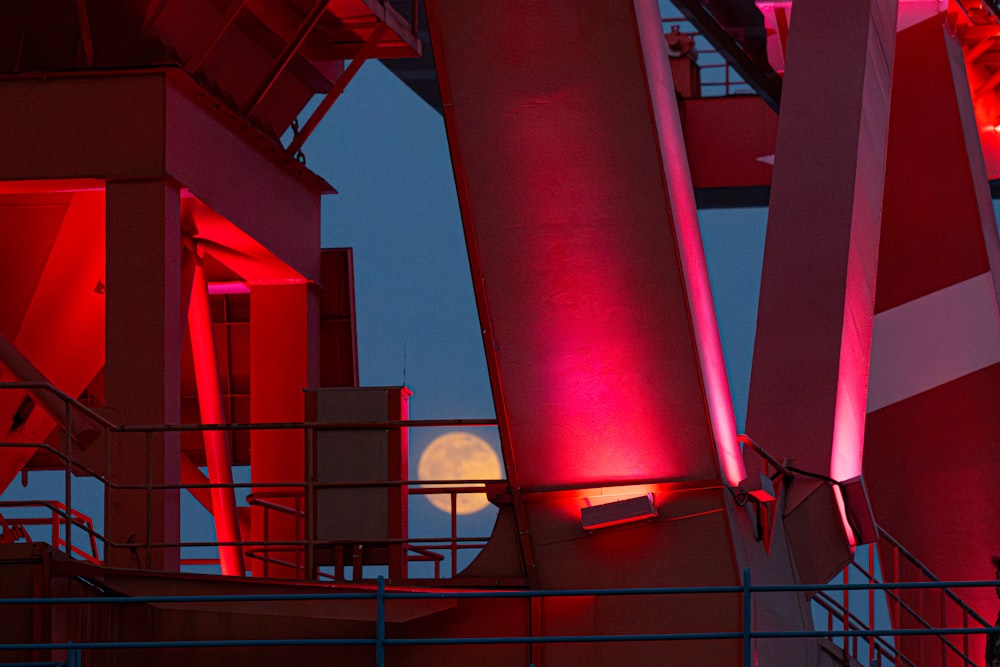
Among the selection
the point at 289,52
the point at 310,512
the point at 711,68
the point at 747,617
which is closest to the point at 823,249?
the point at 310,512

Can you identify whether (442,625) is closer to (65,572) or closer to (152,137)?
(65,572)

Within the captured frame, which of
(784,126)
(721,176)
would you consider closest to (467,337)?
(721,176)

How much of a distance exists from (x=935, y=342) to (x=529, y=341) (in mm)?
10080

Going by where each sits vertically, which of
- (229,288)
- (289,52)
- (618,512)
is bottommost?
(618,512)

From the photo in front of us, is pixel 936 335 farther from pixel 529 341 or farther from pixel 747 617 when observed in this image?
pixel 747 617

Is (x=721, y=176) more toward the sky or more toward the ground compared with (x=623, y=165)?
more toward the sky

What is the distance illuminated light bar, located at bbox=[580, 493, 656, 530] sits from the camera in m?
10.7

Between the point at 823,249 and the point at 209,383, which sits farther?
the point at 209,383

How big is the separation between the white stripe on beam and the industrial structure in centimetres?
4

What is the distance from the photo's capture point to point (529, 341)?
36.5 ft

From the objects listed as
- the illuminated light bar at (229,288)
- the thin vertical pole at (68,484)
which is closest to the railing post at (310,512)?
the thin vertical pole at (68,484)

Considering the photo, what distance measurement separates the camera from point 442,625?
11328mm

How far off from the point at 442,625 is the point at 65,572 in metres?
2.64

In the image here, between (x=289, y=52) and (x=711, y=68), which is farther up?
(x=711, y=68)
